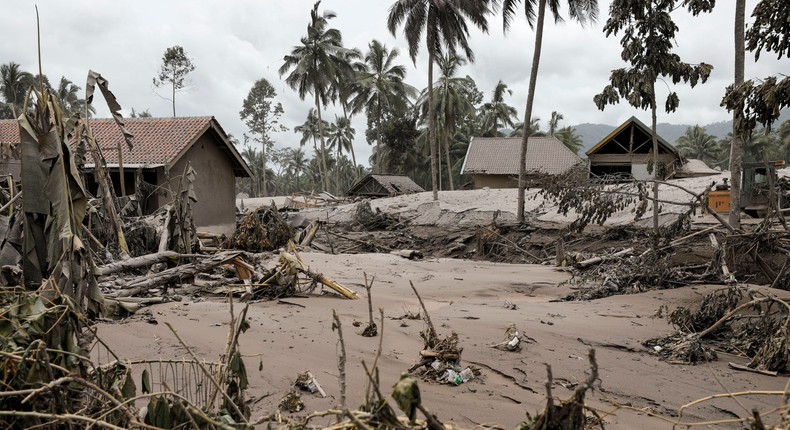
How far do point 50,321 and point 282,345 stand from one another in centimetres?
302

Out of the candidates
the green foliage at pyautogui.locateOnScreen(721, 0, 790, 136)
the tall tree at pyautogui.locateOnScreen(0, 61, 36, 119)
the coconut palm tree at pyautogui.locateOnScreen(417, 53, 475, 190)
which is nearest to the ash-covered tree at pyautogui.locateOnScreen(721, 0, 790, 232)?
the green foliage at pyautogui.locateOnScreen(721, 0, 790, 136)

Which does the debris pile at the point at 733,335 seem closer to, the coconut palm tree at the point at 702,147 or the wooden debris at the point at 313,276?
the wooden debris at the point at 313,276

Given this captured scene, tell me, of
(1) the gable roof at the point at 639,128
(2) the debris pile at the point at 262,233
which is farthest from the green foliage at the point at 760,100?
(1) the gable roof at the point at 639,128

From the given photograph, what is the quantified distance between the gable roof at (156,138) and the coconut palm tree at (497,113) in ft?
104

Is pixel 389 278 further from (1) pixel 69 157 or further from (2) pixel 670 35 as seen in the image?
(2) pixel 670 35

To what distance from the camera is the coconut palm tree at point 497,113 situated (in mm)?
49094

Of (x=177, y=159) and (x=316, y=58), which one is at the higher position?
(x=316, y=58)

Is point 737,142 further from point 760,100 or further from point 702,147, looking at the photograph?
point 702,147

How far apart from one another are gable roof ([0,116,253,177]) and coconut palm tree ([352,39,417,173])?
77.6ft

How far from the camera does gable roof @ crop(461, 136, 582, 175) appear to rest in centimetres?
3200

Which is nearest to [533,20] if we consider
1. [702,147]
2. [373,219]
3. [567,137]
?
[373,219]

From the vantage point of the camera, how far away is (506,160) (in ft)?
107

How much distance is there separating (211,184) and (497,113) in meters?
33.9

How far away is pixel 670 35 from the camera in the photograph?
48.9ft
